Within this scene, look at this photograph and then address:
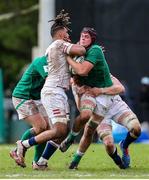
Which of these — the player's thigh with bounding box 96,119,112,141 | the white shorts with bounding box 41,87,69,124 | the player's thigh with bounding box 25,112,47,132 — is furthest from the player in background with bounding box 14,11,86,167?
the player's thigh with bounding box 96,119,112,141

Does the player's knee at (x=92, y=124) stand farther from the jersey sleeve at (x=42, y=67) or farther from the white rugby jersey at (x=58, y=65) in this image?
the jersey sleeve at (x=42, y=67)

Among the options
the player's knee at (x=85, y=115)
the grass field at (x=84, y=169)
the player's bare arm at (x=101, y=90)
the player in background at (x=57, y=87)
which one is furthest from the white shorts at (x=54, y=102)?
the grass field at (x=84, y=169)

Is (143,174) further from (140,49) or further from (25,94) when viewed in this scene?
(140,49)

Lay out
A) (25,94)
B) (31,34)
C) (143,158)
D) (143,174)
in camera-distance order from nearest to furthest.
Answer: (143,174) → (25,94) → (143,158) → (31,34)

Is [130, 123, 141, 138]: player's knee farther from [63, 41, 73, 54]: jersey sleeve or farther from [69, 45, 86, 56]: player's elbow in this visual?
[63, 41, 73, 54]: jersey sleeve

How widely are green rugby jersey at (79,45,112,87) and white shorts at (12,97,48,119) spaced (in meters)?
0.74

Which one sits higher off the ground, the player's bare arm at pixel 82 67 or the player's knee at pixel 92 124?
the player's bare arm at pixel 82 67

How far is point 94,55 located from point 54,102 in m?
0.83

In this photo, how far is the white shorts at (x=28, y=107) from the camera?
44.1 ft

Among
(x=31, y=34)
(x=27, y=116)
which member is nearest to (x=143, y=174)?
(x=27, y=116)

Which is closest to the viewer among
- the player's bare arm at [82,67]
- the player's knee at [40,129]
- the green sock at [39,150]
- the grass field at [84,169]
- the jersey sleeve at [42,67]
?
the grass field at [84,169]

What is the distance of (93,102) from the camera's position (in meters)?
13.2

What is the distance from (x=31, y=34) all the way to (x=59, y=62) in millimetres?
27976

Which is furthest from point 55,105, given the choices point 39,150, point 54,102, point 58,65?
point 39,150
